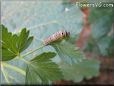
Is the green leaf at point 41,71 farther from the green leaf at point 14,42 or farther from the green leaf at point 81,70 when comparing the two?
the green leaf at point 81,70

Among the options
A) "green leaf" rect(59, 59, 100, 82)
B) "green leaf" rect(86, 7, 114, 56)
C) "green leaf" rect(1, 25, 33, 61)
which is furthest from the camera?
"green leaf" rect(86, 7, 114, 56)

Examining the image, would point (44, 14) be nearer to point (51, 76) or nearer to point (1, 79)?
point (1, 79)

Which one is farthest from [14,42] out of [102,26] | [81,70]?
[102,26]

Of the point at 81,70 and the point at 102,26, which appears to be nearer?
the point at 81,70

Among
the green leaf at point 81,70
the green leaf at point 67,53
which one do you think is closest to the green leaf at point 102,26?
the green leaf at point 81,70

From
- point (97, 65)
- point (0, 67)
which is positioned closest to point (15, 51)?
point (0, 67)

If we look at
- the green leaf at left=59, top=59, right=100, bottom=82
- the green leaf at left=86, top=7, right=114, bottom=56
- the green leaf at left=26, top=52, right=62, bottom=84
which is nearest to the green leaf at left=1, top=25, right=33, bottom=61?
the green leaf at left=26, top=52, right=62, bottom=84

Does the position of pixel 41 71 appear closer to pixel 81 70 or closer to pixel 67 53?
pixel 67 53

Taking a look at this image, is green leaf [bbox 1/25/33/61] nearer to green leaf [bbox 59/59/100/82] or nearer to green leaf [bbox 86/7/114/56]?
green leaf [bbox 59/59/100/82]
